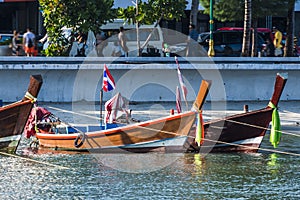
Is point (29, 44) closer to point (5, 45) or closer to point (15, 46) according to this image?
point (15, 46)

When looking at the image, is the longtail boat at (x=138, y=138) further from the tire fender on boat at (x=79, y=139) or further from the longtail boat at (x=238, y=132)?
the longtail boat at (x=238, y=132)

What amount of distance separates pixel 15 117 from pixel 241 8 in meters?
19.4

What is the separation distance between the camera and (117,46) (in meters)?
33.8

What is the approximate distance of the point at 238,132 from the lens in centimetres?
1886

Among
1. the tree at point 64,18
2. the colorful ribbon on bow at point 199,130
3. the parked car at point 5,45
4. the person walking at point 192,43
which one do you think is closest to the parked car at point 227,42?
the person walking at point 192,43

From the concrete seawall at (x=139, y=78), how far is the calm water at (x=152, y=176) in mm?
5543

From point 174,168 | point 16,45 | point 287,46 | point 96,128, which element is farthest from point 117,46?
point 174,168

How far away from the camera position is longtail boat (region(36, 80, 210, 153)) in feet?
59.7

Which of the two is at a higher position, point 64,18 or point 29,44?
point 64,18

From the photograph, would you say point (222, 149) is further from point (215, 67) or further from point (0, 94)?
point (0, 94)

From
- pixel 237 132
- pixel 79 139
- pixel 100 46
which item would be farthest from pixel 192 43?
pixel 79 139

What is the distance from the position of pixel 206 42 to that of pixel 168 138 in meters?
18.5

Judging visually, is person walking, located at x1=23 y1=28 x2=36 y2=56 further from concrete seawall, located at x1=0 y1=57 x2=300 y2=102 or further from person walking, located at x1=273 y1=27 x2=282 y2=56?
person walking, located at x1=273 y1=27 x2=282 y2=56

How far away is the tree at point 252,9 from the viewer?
34.7 m
